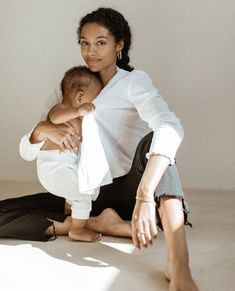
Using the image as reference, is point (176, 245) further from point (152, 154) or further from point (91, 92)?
point (91, 92)

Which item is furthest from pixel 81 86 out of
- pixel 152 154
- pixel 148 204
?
pixel 148 204

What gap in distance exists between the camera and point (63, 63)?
9.52 feet

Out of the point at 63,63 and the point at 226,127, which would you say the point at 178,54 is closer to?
the point at 226,127

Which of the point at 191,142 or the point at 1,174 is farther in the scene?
the point at 1,174

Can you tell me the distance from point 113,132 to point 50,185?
323 millimetres

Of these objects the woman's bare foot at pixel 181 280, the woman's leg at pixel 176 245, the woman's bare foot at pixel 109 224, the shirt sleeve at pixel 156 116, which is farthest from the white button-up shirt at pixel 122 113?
the woman's bare foot at pixel 181 280

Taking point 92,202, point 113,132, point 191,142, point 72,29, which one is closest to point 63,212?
point 92,202

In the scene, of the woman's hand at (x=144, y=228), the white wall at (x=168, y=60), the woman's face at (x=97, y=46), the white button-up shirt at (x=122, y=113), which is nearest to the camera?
the woman's hand at (x=144, y=228)

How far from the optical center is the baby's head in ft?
6.23

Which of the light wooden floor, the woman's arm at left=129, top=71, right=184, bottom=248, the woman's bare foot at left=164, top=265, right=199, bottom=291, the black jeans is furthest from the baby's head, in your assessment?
the woman's bare foot at left=164, top=265, right=199, bottom=291

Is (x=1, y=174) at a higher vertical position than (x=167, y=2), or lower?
lower

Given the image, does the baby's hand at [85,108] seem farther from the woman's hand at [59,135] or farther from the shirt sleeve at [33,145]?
the shirt sleeve at [33,145]

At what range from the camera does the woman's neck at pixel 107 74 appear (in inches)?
76.0

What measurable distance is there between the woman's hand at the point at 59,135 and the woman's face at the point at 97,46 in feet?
0.84
